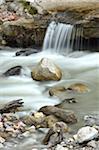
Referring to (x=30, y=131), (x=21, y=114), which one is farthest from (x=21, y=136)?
(x=21, y=114)

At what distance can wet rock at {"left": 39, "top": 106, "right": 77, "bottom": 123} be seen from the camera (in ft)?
25.9

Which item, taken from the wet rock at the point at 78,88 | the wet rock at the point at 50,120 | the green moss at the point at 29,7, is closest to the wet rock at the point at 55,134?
the wet rock at the point at 50,120

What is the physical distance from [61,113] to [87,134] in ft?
4.50

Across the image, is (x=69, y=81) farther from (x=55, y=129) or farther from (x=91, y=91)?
(x=55, y=129)

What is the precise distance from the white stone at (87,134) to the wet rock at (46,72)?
3797mm

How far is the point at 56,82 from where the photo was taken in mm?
10492

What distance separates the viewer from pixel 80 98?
9.31 meters

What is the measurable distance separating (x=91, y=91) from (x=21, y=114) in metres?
2.01

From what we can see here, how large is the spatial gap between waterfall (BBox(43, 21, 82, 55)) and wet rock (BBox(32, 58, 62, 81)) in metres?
3.05

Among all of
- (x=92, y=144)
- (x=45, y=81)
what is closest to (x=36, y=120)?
(x=92, y=144)

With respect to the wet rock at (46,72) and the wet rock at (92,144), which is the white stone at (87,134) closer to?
the wet rock at (92,144)

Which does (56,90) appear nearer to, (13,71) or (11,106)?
(11,106)

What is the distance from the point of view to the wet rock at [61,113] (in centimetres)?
789

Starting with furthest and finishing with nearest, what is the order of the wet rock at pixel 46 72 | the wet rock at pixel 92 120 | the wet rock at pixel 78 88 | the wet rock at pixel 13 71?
the wet rock at pixel 13 71 < the wet rock at pixel 46 72 < the wet rock at pixel 78 88 < the wet rock at pixel 92 120
